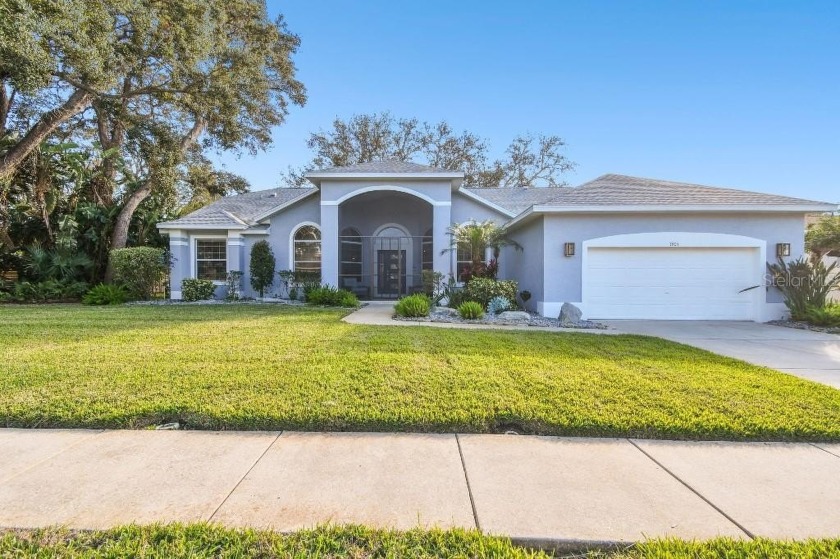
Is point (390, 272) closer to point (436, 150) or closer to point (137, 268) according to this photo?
point (137, 268)

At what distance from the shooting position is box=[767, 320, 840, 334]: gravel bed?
8833mm

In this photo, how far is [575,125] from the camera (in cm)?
2062

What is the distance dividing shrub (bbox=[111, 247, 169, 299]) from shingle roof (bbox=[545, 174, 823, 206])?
46.2ft

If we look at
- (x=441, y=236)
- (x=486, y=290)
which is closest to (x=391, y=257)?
(x=441, y=236)

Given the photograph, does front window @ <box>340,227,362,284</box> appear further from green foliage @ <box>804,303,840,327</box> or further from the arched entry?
green foliage @ <box>804,303,840,327</box>

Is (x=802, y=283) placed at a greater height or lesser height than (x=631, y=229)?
lesser

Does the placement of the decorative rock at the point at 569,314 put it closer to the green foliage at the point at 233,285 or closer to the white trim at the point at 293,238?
the white trim at the point at 293,238

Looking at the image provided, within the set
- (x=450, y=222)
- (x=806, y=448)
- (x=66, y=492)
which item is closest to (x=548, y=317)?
(x=450, y=222)

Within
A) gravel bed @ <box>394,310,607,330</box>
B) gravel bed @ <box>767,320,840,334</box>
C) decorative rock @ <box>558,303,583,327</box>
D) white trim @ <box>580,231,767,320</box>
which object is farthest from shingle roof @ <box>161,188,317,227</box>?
gravel bed @ <box>767,320,840,334</box>

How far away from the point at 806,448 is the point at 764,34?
623 inches

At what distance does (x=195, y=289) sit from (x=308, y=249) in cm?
440

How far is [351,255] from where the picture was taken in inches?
669

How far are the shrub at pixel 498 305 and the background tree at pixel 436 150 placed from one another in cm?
1830

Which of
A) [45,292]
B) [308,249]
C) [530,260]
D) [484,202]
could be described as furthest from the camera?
[308,249]
